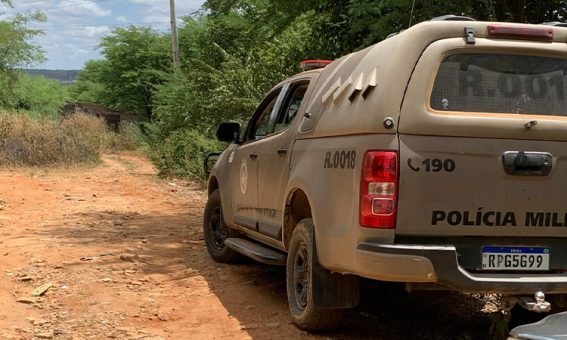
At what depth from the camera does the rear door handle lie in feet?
12.1

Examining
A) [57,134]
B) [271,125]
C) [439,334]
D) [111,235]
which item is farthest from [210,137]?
[439,334]

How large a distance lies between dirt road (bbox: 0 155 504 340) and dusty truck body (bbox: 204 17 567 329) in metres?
1.07

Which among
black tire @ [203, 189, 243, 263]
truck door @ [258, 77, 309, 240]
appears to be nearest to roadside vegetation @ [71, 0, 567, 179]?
truck door @ [258, 77, 309, 240]

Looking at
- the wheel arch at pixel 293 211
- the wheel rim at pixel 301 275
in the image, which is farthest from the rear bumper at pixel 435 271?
the wheel arch at pixel 293 211

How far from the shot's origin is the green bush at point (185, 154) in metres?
16.2

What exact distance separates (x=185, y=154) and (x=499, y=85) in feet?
45.5

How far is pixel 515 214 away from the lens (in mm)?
3736

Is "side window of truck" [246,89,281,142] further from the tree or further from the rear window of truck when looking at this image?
the tree

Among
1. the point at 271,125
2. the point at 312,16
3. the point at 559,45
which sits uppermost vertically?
the point at 312,16

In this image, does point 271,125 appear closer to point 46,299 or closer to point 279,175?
point 279,175

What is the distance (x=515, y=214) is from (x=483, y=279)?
0.43m

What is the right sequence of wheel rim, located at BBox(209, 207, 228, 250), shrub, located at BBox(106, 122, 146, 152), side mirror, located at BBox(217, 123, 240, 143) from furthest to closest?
1. shrub, located at BBox(106, 122, 146, 152)
2. wheel rim, located at BBox(209, 207, 228, 250)
3. side mirror, located at BBox(217, 123, 240, 143)

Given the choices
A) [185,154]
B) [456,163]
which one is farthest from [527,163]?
[185,154]

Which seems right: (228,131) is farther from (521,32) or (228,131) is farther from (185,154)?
(185,154)
